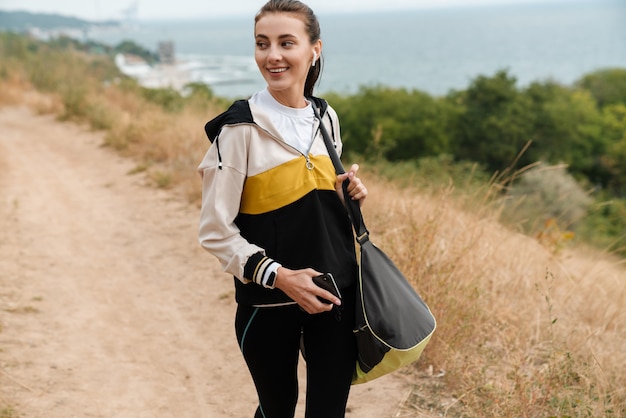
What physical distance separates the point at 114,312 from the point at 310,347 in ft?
9.69

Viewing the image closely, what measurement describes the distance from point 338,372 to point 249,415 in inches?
62.9

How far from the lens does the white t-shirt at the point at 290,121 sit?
5.88 ft

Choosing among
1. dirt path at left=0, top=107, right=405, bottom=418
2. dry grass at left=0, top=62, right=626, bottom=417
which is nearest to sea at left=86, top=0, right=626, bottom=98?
dirt path at left=0, top=107, right=405, bottom=418

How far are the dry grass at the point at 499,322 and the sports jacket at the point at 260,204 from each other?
1406mm

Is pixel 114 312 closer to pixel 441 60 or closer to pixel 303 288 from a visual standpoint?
pixel 303 288

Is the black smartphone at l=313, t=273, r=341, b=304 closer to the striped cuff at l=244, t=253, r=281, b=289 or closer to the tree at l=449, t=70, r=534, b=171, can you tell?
the striped cuff at l=244, t=253, r=281, b=289

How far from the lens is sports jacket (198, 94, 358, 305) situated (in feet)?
5.56

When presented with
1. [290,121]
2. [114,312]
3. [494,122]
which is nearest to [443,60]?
[494,122]

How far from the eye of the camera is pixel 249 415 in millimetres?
3273

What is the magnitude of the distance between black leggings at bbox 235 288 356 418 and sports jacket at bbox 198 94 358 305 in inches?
2.7

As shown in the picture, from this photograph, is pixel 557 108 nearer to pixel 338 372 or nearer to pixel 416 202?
pixel 416 202

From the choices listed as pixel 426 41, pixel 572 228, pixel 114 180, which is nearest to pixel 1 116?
pixel 114 180

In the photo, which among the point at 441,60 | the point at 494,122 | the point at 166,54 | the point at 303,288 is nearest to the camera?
the point at 303,288

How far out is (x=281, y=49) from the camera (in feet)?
5.81
